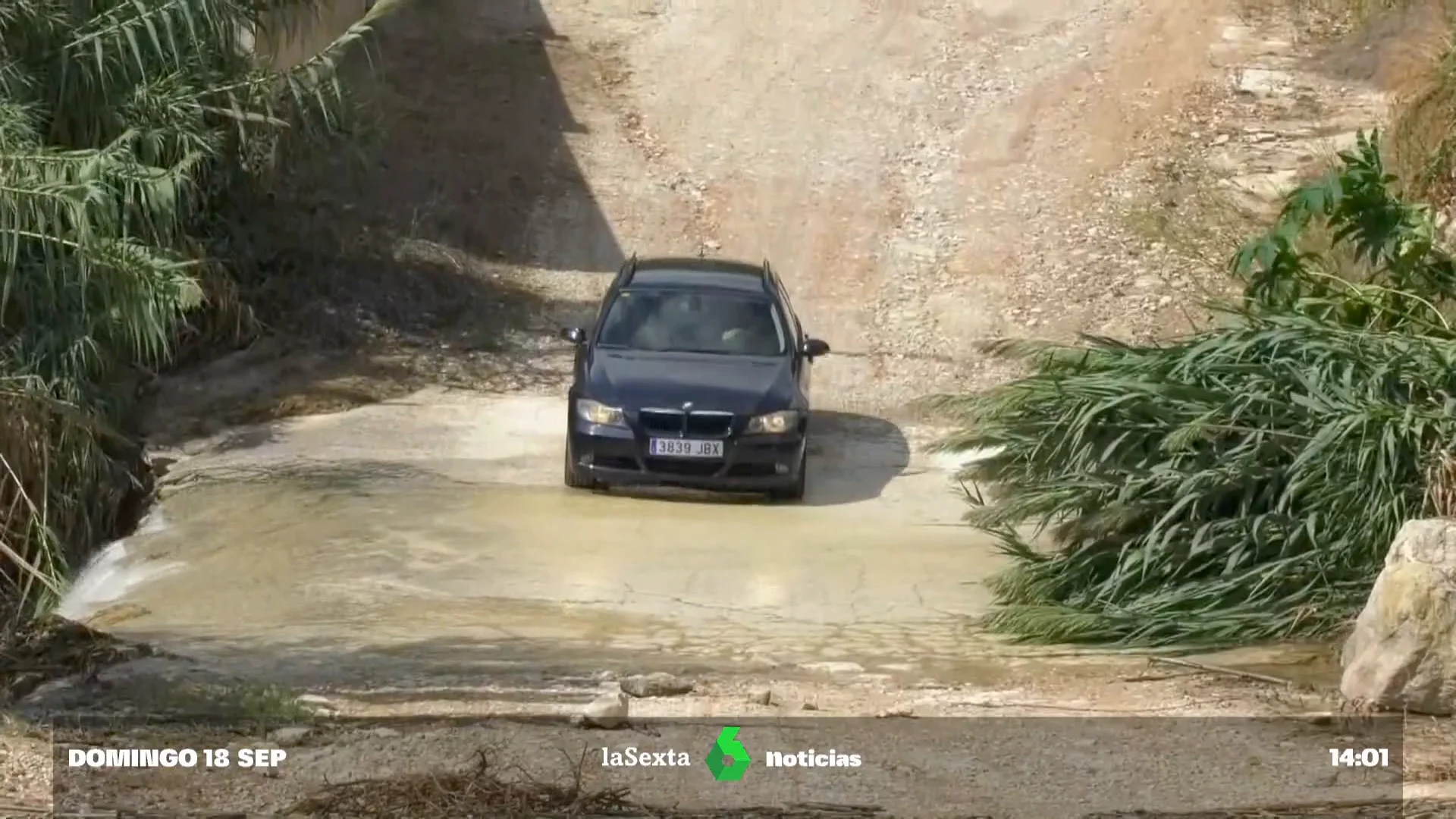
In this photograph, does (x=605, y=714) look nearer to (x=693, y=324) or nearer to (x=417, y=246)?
(x=693, y=324)

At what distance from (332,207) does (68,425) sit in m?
10.1

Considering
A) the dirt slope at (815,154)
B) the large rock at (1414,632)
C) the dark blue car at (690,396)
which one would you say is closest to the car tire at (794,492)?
the dark blue car at (690,396)

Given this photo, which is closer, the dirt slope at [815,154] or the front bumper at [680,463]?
the front bumper at [680,463]

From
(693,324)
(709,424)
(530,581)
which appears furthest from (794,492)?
(530,581)

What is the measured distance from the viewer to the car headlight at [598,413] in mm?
14188

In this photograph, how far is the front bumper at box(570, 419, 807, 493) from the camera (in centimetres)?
1415

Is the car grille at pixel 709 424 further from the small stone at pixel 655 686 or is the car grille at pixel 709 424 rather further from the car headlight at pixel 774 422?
the small stone at pixel 655 686

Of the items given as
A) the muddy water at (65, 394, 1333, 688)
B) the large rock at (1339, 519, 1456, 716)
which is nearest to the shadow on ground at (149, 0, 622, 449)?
the muddy water at (65, 394, 1333, 688)

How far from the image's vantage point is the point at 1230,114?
25.0 metres

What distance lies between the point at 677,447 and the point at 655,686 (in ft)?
17.0

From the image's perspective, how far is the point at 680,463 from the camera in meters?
14.2

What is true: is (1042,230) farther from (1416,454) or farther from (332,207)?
(1416,454)

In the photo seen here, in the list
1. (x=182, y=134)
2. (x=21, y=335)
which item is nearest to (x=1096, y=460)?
(x=21, y=335)

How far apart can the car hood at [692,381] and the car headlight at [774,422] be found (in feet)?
0.18
